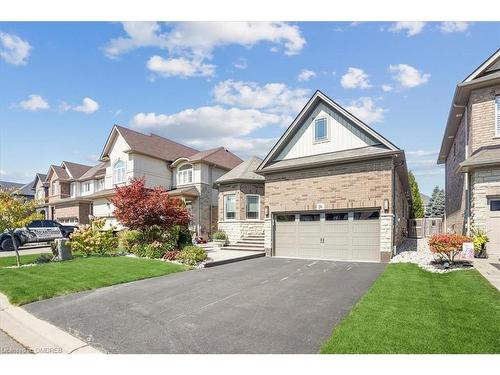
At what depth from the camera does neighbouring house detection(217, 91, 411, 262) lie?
1296cm

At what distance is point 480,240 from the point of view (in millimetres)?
10922

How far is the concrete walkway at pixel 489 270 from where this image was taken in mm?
7902

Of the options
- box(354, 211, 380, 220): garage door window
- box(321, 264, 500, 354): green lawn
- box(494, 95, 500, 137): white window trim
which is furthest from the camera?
box(354, 211, 380, 220): garage door window

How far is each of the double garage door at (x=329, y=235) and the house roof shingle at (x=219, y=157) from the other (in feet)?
32.7

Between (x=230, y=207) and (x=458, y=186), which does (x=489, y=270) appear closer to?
(x=458, y=186)

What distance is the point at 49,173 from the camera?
35812 millimetres

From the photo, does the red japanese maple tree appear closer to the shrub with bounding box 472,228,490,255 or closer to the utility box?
the utility box

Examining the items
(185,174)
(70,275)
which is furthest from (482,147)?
(185,174)

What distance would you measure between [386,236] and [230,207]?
10.7m

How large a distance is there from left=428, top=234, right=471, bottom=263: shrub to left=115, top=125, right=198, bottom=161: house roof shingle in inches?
837

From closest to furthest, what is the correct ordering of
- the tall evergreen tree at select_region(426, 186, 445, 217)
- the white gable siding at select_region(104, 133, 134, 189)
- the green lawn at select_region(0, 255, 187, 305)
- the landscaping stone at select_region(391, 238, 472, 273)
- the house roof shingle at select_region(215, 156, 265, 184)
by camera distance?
the green lawn at select_region(0, 255, 187, 305)
the landscaping stone at select_region(391, 238, 472, 273)
the house roof shingle at select_region(215, 156, 265, 184)
the white gable siding at select_region(104, 133, 134, 189)
the tall evergreen tree at select_region(426, 186, 445, 217)

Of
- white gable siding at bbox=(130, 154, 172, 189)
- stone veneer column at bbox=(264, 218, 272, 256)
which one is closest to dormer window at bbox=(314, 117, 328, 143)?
stone veneer column at bbox=(264, 218, 272, 256)

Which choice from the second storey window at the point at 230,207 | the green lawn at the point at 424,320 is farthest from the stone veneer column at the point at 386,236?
the second storey window at the point at 230,207

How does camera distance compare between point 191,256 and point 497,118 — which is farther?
point 191,256
